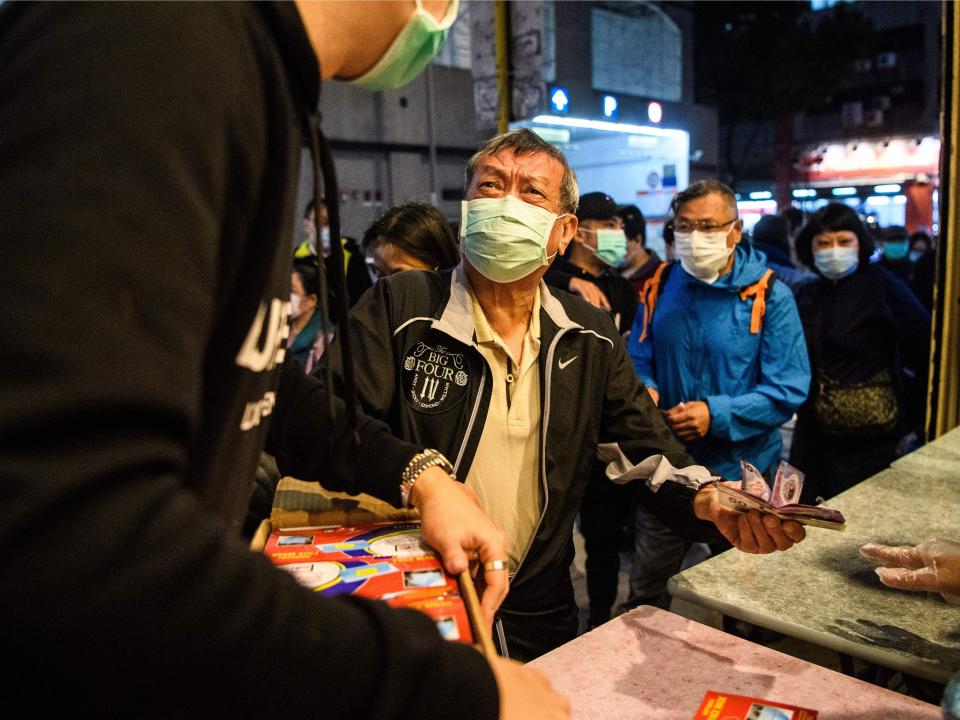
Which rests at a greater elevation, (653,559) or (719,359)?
(719,359)

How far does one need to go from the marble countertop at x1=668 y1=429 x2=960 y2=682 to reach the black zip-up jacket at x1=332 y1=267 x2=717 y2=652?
0.59 ft

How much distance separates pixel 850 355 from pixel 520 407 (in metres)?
2.78

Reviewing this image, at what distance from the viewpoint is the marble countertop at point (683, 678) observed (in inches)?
53.7

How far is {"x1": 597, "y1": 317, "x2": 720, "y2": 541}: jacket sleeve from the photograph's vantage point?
6.10 ft

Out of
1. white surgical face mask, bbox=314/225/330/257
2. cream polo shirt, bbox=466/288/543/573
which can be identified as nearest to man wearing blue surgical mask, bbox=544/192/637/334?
white surgical face mask, bbox=314/225/330/257

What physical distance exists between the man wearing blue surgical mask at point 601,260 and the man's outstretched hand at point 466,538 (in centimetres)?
331

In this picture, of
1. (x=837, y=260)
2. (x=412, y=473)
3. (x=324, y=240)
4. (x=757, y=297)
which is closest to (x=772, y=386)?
(x=757, y=297)

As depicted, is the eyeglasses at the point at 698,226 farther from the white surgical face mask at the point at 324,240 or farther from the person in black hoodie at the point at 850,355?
the white surgical face mask at the point at 324,240

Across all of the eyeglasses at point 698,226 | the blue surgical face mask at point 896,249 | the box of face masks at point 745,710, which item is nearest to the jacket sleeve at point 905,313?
the eyeglasses at point 698,226

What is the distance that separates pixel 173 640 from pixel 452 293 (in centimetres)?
163

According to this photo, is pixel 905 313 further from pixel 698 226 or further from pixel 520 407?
pixel 520 407

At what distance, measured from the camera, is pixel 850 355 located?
4.09 metres

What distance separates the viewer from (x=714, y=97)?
25828mm

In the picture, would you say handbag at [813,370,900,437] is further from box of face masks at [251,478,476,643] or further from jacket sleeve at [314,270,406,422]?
box of face masks at [251,478,476,643]
